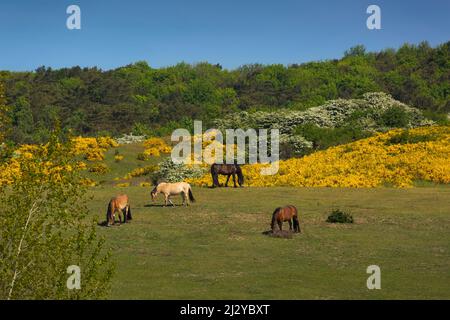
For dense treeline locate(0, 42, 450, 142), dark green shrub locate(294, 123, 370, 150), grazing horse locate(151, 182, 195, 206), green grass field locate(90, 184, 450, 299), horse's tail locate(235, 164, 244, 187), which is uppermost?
dense treeline locate(0, 42, 450, 142)

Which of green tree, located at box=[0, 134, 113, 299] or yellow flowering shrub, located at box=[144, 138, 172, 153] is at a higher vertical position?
yellow flowering shrub, located at box=[144, 138, 172, 153]

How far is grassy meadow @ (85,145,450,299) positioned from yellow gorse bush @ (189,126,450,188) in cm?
732

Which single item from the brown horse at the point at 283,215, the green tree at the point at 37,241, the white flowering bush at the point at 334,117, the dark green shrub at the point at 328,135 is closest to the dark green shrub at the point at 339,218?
the brown horse at the point at 283,215

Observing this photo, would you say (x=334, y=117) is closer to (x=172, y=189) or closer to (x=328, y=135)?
(x=328, y=135)

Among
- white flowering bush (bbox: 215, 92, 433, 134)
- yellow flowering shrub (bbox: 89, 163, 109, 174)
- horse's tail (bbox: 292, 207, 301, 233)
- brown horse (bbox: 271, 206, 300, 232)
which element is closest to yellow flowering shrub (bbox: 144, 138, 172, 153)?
white flowering bush (bbox: 215, 92, 433, 134)

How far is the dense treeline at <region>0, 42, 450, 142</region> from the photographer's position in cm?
13200

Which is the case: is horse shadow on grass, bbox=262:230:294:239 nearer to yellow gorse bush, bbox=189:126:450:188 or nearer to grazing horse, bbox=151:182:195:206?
grazing horse, bbox=151:182:195:206

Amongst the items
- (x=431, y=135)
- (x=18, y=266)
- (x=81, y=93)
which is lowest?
(x=18, y=266)

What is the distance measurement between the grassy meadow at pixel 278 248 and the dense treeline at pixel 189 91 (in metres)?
76.1

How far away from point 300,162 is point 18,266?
45.2 meters

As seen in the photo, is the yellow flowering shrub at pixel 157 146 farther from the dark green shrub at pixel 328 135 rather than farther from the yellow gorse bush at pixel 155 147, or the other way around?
the dark green shrub at pixel 328 135
